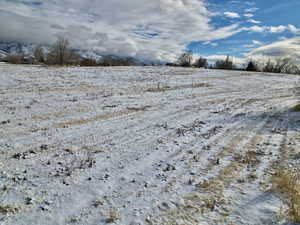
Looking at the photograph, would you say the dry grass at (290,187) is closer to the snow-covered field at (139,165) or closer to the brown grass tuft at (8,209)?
the snow-covered field at (139,165)

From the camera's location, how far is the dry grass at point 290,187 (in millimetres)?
3176

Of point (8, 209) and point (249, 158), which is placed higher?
point (249, 158)

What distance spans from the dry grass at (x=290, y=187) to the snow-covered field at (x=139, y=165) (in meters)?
0.17

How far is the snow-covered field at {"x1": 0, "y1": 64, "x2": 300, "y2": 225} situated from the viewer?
321 centimetres

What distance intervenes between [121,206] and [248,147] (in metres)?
4.50

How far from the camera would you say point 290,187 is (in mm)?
3852

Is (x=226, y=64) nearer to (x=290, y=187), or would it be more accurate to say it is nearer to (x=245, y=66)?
(x=245, y=66)

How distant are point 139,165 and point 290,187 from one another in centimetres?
342

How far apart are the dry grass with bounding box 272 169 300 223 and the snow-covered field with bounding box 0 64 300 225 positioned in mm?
170

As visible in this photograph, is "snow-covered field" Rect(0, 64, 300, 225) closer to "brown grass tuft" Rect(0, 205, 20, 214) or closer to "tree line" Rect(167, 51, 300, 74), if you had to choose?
"brown grass tuft" Rect(0, 205, 20, 214)

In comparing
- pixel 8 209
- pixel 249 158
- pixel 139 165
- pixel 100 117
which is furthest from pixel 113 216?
pixel 100 117

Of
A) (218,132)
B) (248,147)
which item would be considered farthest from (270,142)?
(218,132)

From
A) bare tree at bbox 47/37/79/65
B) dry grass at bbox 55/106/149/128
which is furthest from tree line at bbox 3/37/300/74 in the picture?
dry grass at bbox 55/106/149/128

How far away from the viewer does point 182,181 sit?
13.5 ft
